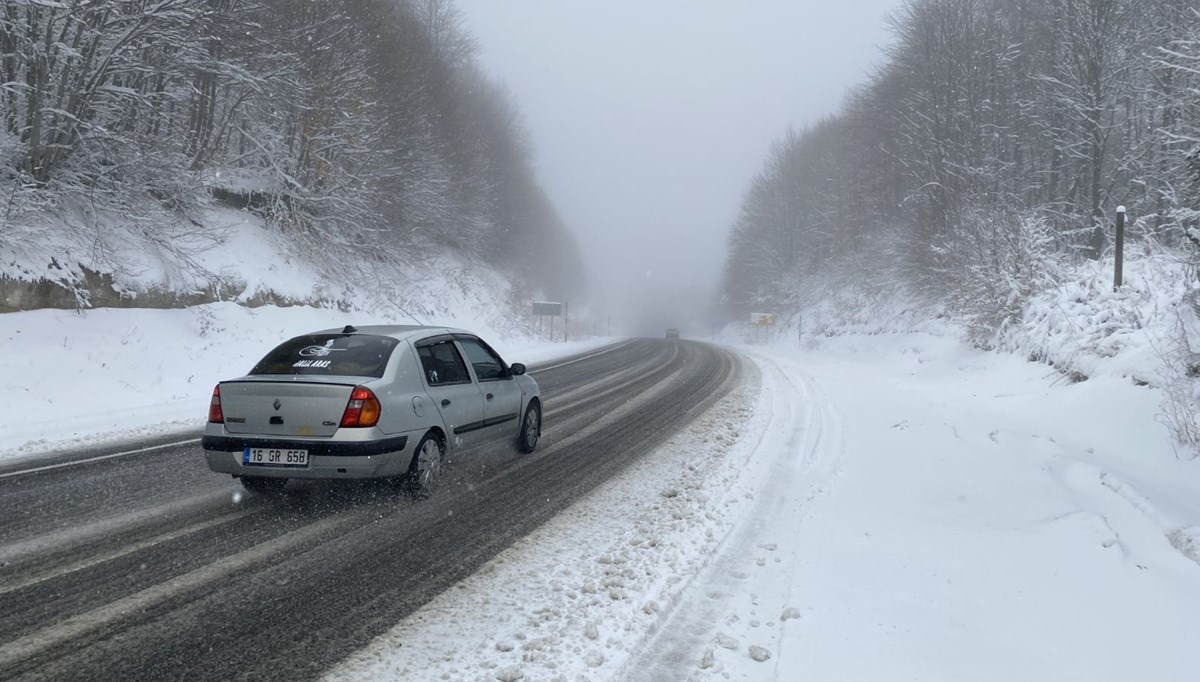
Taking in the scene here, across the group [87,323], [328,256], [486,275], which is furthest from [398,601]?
[486,275]

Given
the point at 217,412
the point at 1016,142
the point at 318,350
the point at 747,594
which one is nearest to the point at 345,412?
the point at 318,350

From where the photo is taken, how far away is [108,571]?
390 cm

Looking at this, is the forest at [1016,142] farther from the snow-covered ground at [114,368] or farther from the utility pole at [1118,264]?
the snow-covered ground at [114,368]

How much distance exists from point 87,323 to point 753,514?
13048mm

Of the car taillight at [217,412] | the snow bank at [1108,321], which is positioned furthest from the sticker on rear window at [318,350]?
the snow bank at [1108,321]

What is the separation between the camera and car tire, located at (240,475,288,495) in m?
5.60

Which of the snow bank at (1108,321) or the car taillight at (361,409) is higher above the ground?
the snow bank at (1108,321)

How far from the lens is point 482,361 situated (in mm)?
7273

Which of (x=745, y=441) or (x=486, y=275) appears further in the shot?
(x=486, y=275)

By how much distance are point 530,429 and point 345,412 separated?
3120mm

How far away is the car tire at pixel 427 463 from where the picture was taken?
221 inches

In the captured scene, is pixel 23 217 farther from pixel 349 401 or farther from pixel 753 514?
pixel 753 514

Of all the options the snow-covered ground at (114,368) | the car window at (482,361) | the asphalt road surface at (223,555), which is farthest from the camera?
the snow-covered ground at (114,368)

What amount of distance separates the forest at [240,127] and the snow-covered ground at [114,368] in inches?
63.2
